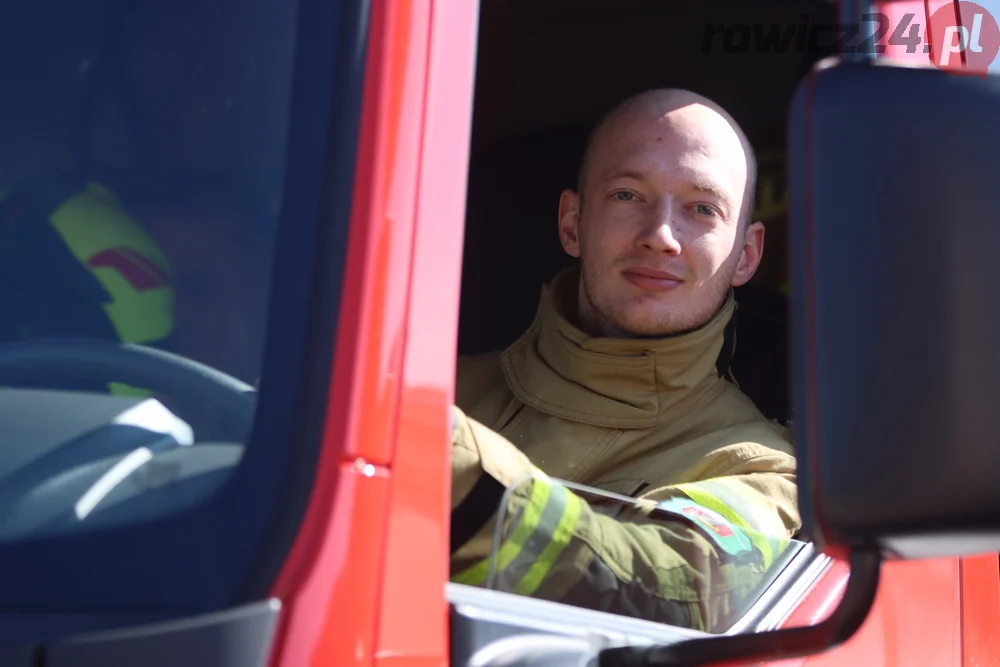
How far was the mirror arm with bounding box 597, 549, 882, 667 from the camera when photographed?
1.00 m

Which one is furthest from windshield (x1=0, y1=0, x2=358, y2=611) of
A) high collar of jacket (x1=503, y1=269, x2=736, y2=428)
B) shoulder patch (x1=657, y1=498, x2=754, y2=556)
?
high collar of jacket (x1=503, y1=269, x2=736, y2=428)

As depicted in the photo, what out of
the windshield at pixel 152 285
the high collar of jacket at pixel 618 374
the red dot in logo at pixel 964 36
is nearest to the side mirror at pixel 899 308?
the windshield at pixel 152 285

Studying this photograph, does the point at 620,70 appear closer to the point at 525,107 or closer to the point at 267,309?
the point at 525,107

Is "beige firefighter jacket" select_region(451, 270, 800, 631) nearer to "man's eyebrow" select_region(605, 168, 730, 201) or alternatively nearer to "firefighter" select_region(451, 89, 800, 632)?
"firefighter" select_region(451, 89, 800, 632)

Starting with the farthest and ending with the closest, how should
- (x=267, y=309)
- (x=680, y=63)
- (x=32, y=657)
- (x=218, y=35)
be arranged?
(x=680, y=63)
(x=218, y=35)
(x=267, y=309)
(x=32, y=657)

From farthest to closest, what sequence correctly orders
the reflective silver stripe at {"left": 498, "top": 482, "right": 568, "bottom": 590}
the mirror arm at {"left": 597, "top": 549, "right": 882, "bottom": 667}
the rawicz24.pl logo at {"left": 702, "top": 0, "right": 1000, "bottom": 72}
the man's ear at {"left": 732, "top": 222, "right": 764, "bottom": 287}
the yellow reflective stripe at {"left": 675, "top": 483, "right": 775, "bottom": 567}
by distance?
the man's ear at {"left": 732, "top": 222, "right": 764, "bottom": 287}, the rawicz24.pl logo at {"left": 702, "top": 0, "right": 1000, "bottom": 72}, the yellow reflective stripe at {"left": 675, "top": 483, "right": 775, "bottom": 567}, the reflective silver stripe at {"left": 498, "top": 482, "right": 568, "bottom": 590}, the mirror arm at {"left": 597, "top": 549, "right": 882, "bottom": 667}

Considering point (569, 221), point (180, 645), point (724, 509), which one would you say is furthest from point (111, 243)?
point (569, 221)

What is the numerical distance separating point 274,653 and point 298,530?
0.09 meters

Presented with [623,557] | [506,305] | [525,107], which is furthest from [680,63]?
[623,557]

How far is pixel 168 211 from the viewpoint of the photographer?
108 centimetres

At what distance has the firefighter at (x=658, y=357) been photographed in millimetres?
1574

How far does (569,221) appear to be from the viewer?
2467mm

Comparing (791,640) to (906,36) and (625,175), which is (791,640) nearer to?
(906,36)

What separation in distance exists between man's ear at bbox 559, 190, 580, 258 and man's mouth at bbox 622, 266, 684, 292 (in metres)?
0.31
